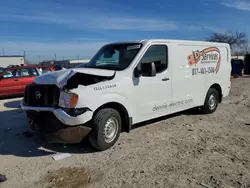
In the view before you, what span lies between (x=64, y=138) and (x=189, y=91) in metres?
3.75

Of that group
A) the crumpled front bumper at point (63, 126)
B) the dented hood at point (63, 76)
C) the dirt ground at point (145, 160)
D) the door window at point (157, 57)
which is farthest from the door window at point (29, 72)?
the door window at point (157, 57)

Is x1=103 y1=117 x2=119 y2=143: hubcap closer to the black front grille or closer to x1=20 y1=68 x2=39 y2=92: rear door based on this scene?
the black front grille

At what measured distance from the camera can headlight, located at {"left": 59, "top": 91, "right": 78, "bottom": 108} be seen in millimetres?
4125

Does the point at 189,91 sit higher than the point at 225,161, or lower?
higher

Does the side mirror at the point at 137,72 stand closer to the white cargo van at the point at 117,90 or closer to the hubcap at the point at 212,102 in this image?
the white cargo van at the point at 117,90

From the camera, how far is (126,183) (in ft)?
11.3

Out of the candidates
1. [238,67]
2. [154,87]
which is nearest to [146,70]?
[154,87]

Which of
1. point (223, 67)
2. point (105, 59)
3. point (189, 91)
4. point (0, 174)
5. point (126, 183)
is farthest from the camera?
point (223, 67)

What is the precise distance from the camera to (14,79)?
1202 centimetres

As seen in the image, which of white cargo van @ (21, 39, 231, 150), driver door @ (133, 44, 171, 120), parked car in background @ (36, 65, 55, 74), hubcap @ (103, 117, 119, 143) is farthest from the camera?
parked car in background @ (36, 65, 55, 74)

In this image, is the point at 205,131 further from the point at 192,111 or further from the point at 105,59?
the point at 105,59

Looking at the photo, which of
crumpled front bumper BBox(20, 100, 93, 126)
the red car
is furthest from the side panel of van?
the red car

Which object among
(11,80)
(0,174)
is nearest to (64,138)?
(0,174)

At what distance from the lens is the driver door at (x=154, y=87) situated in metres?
5.17
